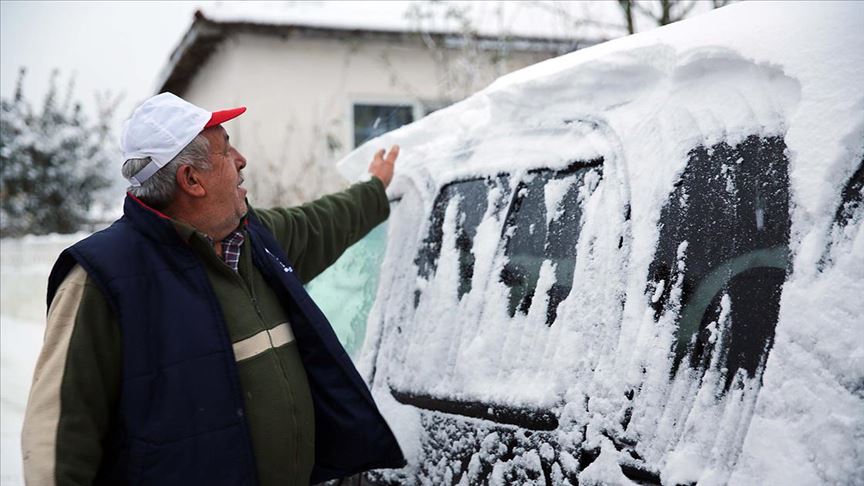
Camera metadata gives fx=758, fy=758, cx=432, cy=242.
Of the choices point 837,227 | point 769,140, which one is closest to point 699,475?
point 837,227

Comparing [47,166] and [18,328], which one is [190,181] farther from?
[47,166]

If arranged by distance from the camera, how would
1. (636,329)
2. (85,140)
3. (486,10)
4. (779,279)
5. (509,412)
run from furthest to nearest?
(85,140), (486,10), (509,412), (636,329), (779,279)

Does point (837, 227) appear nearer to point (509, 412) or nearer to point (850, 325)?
point (850, 325)

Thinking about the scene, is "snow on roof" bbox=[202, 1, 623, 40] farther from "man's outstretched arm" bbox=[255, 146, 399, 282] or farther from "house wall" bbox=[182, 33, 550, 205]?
"man's outstretched arm" bbox=[255, 146, 399, 282]

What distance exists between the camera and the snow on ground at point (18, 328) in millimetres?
4113

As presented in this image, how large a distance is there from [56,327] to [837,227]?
165cm

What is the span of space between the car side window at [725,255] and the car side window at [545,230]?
10.7 inches

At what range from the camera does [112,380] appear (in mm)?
1811

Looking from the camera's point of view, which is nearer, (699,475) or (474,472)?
(699,475)

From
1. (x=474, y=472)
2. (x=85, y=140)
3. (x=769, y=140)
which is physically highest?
(x=85, y=140)

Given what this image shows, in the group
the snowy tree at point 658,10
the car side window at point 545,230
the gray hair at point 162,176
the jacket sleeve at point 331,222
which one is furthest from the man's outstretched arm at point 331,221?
the snowy tree at point 658,10

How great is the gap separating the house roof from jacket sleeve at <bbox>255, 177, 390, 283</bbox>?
576 cm

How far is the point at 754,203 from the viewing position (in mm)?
1364

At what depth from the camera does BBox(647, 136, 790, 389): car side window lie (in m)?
1.30
